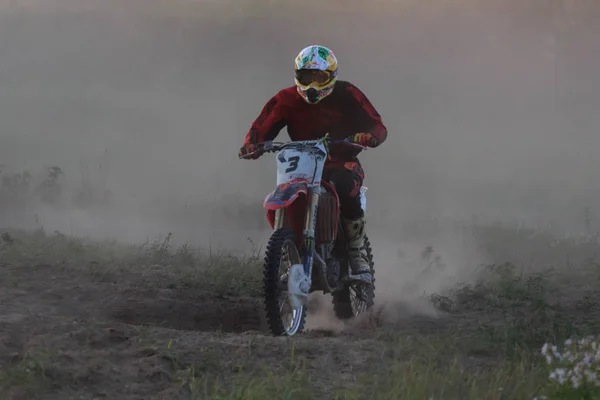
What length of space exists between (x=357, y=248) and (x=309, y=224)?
1292 mm

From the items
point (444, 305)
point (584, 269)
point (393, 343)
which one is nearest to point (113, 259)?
point (444, 305)

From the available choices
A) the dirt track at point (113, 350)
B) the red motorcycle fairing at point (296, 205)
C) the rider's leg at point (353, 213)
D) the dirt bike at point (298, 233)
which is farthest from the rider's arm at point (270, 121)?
the dirt track at point (113, 350)

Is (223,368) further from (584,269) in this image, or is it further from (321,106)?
(584,269)

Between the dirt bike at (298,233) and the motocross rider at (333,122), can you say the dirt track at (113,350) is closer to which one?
the dirt bike at (298,233)

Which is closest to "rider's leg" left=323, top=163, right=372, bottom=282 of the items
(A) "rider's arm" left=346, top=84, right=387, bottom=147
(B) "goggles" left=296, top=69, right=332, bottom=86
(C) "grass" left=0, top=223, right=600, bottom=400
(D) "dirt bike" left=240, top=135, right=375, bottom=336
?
(D) "dirt bike" left=240, top=135, right=375, bottom=336

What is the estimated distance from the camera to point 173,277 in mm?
8000

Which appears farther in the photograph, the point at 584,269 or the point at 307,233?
the point at 584,269

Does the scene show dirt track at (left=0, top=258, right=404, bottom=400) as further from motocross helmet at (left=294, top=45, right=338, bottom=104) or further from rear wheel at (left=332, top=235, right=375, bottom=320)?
motocross helmet at (left=294, top=45, right=338, bottom=104)

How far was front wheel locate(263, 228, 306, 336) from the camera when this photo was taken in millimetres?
5836

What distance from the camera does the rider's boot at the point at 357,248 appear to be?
24.1 feet

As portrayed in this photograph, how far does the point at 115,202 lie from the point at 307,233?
37.0 feet

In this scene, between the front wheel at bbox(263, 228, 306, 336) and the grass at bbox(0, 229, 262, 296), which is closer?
the front wheel at bbox(263, 228, 306, 336)

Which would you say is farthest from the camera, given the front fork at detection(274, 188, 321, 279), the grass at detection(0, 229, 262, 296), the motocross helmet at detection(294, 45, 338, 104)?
the grass at detection(0, 229, 262, 296)

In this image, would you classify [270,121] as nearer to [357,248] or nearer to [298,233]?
[298,233]
